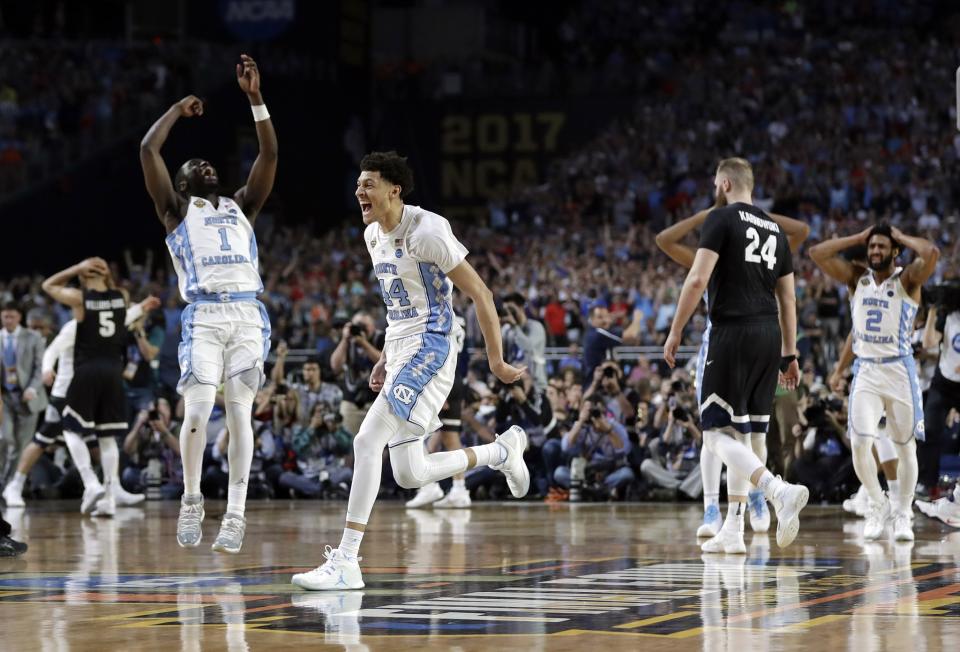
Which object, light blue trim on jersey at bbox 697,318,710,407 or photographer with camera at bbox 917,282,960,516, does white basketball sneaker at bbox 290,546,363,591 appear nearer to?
light blue trim on jersey at bbox 697,318,710,407

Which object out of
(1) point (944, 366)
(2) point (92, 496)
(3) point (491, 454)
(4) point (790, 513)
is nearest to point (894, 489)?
(1) point (944, 366)

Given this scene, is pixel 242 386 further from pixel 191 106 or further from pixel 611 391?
pixel 611 391

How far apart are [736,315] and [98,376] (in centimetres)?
770

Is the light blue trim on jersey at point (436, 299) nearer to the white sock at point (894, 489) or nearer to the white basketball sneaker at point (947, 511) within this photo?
the white sock at point (894, 489)

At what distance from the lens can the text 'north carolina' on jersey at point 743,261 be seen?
9.88m

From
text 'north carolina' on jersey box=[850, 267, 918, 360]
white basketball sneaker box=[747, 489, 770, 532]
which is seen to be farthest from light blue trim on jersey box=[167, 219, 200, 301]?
text 'north carolina' on jersey box=[850, 267, 918, 360]

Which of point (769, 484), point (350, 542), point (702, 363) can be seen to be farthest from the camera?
point (702, 363)

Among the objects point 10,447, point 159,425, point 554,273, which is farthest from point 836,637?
point 554,273

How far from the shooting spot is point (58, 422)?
16234mm

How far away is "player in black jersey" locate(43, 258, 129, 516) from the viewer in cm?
1523

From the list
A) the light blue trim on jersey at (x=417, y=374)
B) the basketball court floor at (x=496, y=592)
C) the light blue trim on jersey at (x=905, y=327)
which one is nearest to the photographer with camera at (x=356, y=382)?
the basketball court floor at (x=496, y=592)

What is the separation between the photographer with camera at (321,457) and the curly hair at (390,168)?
9578 mm

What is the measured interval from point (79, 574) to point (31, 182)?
24117 mm

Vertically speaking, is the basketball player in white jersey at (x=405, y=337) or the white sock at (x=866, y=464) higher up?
the basketball player in white jersey at (x=405, y=337)
